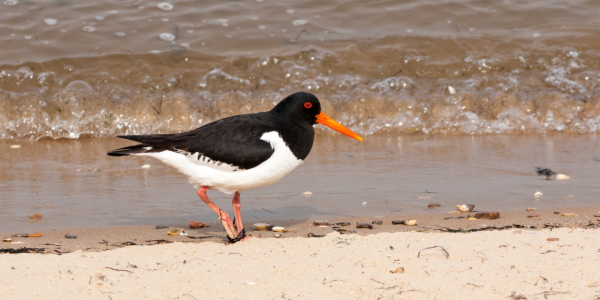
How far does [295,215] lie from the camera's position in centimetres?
541

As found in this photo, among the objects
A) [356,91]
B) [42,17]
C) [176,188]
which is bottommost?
[176,188]

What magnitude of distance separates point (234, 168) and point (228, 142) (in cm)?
20

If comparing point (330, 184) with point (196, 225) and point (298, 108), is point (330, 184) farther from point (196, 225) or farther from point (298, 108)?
point (196, 225)

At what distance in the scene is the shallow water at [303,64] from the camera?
30.2 feet

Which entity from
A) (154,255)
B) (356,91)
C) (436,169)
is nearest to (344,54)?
(356,91)

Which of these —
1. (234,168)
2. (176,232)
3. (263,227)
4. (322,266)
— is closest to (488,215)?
(263,227)

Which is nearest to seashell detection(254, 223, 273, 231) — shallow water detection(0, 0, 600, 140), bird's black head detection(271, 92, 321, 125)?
bird's black head detection(271, 92, 321, 125)

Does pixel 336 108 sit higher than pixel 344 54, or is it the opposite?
pixel 344 54

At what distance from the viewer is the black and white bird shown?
464 cm

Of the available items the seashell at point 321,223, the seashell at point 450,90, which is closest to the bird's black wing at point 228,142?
the seashell at point 321,223

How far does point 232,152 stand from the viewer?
182 inches

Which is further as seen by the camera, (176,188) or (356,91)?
(356,91)

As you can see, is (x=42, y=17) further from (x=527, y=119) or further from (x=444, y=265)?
(x=444, y=265)

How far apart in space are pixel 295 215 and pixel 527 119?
4994 mm
